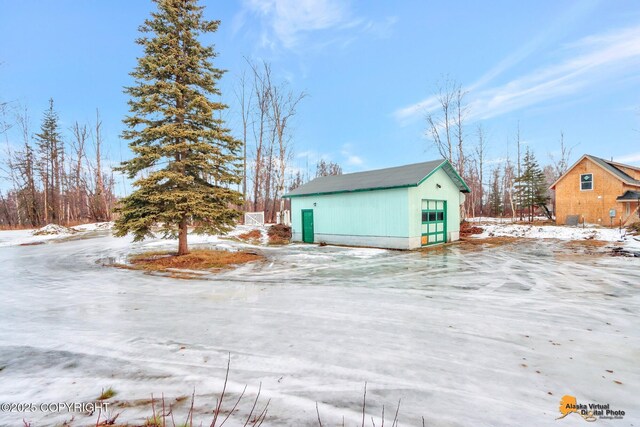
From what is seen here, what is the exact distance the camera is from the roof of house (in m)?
20.3

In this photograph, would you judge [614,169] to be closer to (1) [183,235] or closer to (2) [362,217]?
(2) [362,217]

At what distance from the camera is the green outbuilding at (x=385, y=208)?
1348 centimetres

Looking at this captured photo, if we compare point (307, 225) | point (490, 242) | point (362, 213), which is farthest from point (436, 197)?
point (307, 225)

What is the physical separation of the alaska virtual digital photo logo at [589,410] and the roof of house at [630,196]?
27311 mm

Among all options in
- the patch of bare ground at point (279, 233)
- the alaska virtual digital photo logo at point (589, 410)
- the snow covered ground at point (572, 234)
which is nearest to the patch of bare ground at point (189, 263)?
the patch of bare ground at point (279, 233)

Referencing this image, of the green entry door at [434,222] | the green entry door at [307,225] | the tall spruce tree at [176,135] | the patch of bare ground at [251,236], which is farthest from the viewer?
the patch of bare ground at [251,236]

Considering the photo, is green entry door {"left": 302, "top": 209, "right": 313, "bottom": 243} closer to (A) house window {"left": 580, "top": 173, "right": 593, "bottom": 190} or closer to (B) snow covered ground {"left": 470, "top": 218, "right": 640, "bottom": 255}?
(B) snow covered ground {"left": 470, "top": 218, "right": 640, "bottom": 255}

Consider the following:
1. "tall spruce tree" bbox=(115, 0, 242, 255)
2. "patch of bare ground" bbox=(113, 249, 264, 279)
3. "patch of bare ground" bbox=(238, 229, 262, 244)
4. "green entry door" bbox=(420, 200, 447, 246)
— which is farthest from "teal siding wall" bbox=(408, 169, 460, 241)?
"patch of bare ground" bbox=(238, 229, 262, 244)

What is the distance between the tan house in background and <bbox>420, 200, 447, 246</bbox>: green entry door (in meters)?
14.4

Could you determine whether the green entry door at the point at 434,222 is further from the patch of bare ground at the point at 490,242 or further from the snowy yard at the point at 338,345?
the snowy yard at the point at 338,345

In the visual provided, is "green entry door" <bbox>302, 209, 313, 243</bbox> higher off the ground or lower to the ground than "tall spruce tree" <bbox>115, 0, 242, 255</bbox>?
lower

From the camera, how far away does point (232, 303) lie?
5344mm

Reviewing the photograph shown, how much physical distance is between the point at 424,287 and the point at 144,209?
365 inches

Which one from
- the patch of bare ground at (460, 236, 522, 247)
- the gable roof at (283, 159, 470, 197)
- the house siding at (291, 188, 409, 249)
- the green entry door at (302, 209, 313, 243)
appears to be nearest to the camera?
the house siding at (291, 188, 409, 249)
